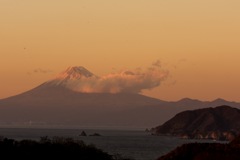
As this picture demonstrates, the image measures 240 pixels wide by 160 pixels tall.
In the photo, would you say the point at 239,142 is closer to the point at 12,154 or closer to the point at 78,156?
the point at 78,156

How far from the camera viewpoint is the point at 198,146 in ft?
366

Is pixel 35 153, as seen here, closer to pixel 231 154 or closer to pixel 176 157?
pixel 176 157

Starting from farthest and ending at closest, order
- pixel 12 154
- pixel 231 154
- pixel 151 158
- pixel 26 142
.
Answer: pixel 151 158 < pixel 26 142 < pixel 12 154 < pixel 231 154

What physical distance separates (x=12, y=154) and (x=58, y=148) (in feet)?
31.7

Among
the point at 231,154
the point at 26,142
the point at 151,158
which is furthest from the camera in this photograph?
the point at 151,158

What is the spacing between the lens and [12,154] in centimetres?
11525

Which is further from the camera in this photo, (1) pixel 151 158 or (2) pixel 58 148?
(1) pixel 151 158

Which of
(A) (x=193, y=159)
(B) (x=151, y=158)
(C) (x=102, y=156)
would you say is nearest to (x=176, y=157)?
(A) (x=193, y=159)

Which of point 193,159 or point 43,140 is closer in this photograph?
point 193,159

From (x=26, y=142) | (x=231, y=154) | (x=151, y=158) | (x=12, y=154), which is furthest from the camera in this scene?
(x=151, y=158)

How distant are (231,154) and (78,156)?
88.0 ft

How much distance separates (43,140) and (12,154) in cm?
1885

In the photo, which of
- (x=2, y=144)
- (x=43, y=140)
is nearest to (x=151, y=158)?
(x=43, y=140)

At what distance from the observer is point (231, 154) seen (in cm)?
10619
